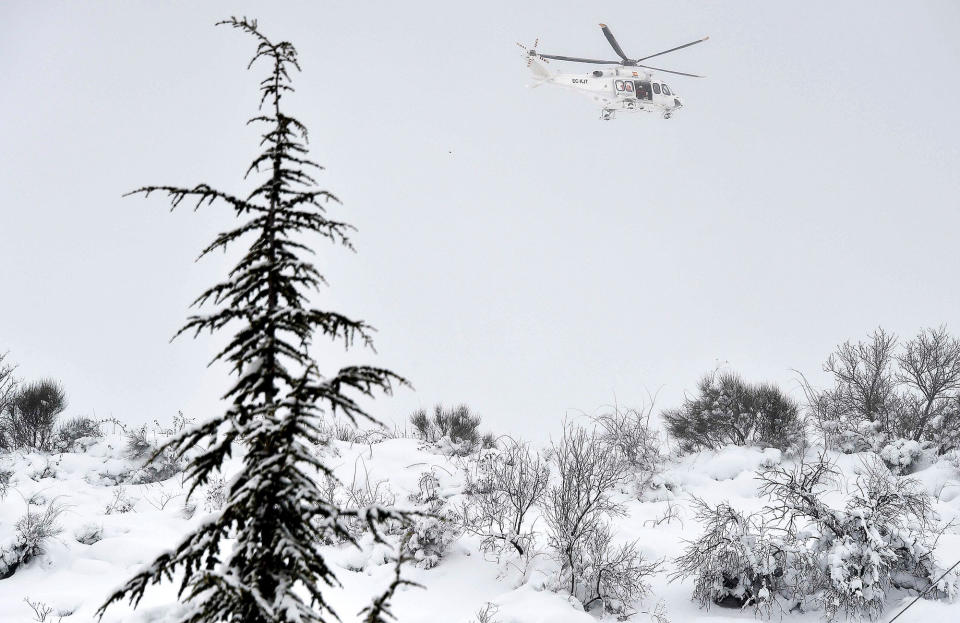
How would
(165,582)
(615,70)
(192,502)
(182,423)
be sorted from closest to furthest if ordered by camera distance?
(165,582)
(192,502)
(182,423)
(615,70)

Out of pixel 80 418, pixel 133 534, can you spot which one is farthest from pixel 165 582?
pixel 80 418

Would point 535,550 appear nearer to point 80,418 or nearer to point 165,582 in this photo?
point 165,582

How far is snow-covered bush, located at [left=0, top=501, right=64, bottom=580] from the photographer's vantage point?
9516 mm

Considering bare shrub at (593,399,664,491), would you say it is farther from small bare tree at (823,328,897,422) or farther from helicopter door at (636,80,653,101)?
helicopter door at (636,80,653,101)

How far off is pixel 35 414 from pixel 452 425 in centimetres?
1571

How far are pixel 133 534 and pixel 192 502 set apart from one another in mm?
2160

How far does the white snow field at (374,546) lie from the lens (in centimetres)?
855

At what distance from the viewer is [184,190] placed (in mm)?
2842

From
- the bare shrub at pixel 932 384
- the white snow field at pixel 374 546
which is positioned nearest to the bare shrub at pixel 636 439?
the white snow field at pixel 374 546

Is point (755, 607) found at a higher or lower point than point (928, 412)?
lower

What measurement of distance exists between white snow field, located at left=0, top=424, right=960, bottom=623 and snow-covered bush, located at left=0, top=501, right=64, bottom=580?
0.12m

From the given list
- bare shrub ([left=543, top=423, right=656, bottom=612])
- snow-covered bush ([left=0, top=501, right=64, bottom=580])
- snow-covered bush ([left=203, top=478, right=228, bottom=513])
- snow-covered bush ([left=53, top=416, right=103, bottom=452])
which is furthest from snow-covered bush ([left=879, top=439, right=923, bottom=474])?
snow-covered bush ([left=53, top=416, right=103, bottom=452])

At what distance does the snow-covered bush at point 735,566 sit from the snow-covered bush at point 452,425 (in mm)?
12792

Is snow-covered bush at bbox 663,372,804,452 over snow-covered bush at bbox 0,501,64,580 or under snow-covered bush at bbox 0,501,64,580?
over
